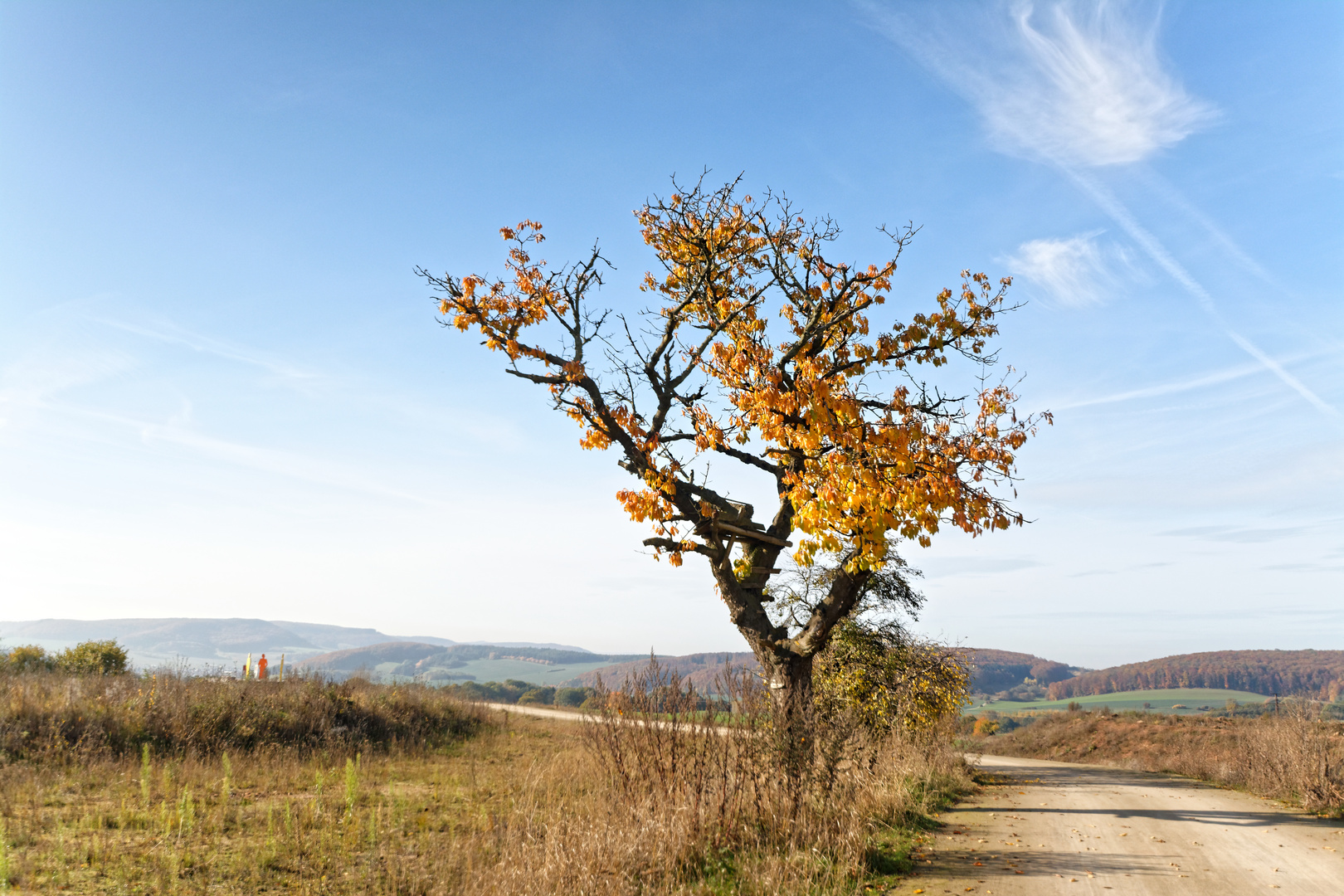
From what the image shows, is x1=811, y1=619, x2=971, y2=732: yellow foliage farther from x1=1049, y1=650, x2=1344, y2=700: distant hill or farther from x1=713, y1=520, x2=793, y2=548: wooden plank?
x1=1049, y1=650, x2=1344, y2=700: distant hill

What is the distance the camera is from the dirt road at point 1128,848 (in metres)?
7.53

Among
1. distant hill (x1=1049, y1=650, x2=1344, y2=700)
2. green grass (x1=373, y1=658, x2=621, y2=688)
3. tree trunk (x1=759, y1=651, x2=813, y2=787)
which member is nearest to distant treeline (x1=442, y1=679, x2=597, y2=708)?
tree trunk (x1=759, y1=651, x2=813, y2=787)

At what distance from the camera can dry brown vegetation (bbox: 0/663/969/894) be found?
6.72 meters

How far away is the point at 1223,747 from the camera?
26078mm

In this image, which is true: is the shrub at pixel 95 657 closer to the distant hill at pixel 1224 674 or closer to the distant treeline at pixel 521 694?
the distant treeline at pixel 521 694

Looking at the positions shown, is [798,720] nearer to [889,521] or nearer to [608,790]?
[608,790]

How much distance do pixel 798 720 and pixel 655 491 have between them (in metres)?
5.44

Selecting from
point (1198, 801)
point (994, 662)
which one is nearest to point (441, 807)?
point (1198, 801)

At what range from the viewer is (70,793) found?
10156 millimetres

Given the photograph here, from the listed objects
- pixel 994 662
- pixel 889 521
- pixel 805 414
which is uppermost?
pixel 805 414

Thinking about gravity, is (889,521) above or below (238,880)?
above

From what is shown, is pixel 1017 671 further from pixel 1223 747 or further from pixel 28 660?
pixel 28 660

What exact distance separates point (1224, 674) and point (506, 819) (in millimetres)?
114362

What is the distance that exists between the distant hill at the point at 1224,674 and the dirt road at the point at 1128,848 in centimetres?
7970
